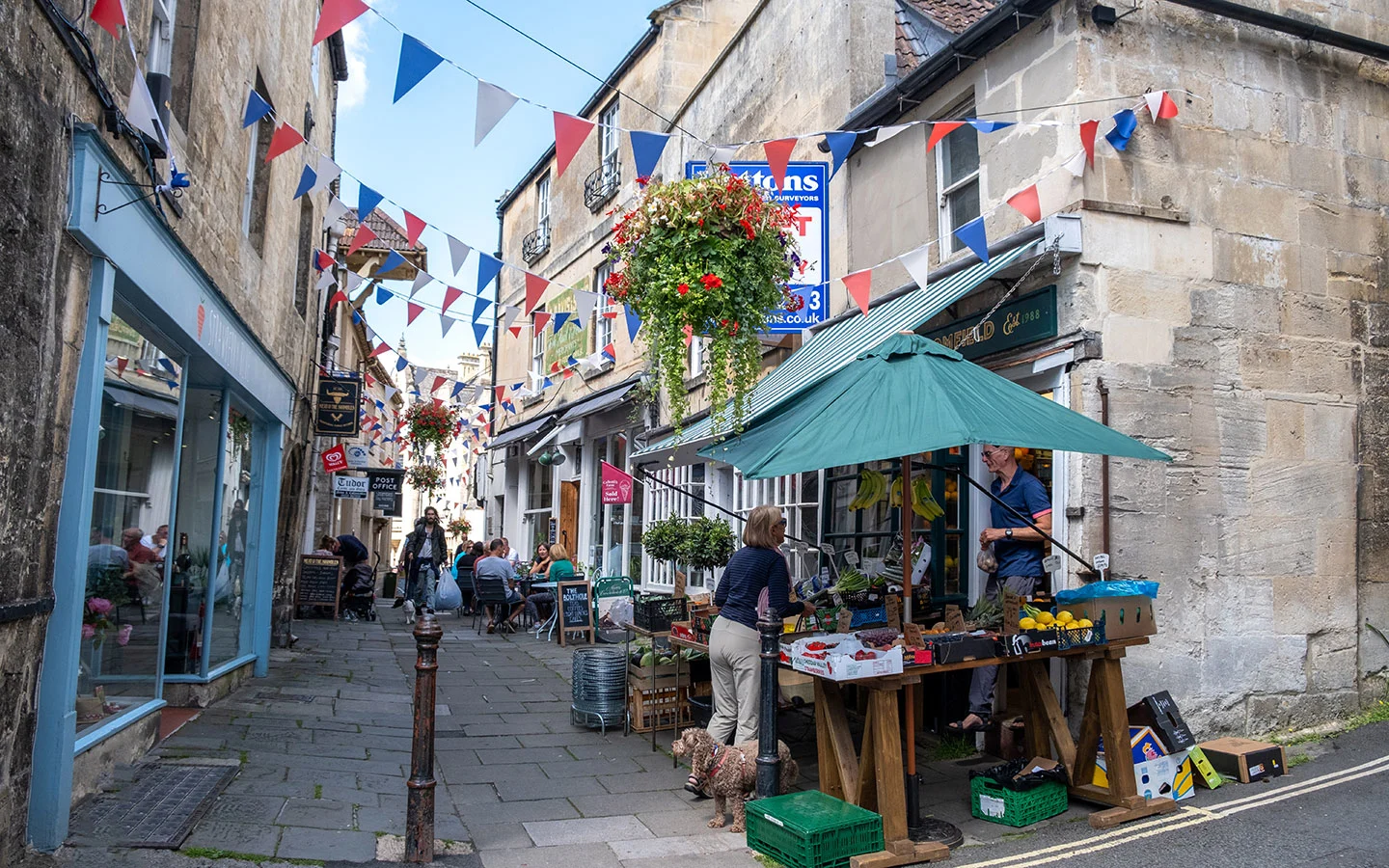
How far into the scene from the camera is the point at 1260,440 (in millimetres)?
6746

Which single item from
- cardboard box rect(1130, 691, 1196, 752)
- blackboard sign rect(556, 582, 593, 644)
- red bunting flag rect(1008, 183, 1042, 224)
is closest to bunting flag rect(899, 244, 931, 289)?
red bunting flag rect(1008, 183, 1042, 224)

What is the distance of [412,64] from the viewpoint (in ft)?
17.9

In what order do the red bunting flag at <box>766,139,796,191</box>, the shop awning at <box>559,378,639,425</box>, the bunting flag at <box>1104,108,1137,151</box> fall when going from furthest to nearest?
the shop awning at <box>559,378,639,425</box> → the red bunting flag at <box>766,139,796,191</box> → the bunting flag at <box>1104,108,1137,151</box>

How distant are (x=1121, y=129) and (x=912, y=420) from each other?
307cm

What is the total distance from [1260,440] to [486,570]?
35.3ft

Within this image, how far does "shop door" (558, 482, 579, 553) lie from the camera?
18594 millimetres

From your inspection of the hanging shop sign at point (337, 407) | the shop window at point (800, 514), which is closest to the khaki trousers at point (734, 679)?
the shop window at point (800, 514)

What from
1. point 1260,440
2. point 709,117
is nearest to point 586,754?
point 1260,440

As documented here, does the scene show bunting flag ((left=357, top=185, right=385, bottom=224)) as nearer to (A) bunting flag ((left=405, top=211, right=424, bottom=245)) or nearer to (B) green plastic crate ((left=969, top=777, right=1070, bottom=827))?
(A) bunting flag ((left=405, top=211, right=424, bottom=245))

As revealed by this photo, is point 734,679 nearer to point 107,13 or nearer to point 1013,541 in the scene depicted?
point 1013,541

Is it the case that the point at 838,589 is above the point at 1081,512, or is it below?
below

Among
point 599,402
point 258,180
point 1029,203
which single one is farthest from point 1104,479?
point 599,402

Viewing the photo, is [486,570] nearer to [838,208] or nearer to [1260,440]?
[838,208]

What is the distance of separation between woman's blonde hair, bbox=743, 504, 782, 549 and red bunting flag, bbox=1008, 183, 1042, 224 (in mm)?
2752
